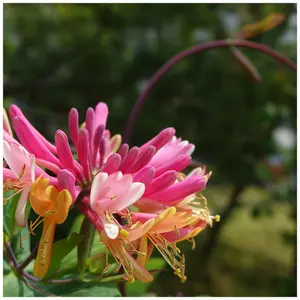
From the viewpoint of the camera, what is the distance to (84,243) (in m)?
0.50

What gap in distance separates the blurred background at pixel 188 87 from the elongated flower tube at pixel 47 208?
808 millimetres

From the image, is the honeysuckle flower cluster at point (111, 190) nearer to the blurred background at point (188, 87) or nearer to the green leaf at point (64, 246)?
the green leaf at point (64, 246)

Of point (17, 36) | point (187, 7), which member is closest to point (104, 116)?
point (187, 7)

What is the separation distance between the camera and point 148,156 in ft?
1.61

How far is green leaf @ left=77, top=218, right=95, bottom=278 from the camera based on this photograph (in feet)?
1.64

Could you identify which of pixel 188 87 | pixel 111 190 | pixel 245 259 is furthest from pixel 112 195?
pixel 245 259

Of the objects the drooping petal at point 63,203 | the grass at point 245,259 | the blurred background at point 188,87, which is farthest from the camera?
the grass at point 245,259

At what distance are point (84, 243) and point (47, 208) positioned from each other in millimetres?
67

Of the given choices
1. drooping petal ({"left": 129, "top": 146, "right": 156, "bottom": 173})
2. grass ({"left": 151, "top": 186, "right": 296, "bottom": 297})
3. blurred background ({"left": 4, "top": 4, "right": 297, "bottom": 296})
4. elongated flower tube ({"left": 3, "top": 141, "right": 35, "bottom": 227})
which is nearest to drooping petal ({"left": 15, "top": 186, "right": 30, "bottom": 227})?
elongated flower tube ({"left": 3, "top": 141, "right": 35, "bottom": 227})

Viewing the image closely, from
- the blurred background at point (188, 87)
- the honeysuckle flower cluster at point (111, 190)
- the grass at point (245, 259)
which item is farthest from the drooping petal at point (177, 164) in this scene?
the grass at point (245, 259)

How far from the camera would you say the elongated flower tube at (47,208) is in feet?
1.45

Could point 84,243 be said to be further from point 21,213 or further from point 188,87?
point 188,87

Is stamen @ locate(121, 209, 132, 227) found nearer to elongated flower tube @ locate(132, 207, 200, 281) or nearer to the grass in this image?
elongated flower tube @ locate(132, 207, 200, 281)

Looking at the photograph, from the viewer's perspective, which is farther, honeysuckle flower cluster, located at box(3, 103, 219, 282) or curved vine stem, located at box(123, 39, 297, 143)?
curved vine stem, located at box(123, 39, 297, 143)
